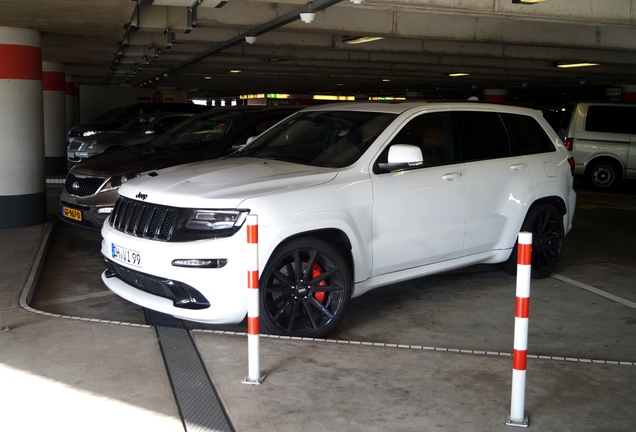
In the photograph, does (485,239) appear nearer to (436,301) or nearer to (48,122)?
(436,301)

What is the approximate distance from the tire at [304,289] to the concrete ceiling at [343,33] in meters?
3.79

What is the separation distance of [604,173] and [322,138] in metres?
11.9

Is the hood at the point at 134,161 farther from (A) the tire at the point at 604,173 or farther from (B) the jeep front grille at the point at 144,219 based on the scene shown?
(A) the tire at the point at 604,173

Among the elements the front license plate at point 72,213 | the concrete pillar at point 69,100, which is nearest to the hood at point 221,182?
the front license plate at point 72,213

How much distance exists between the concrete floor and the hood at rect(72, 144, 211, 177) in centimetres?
153

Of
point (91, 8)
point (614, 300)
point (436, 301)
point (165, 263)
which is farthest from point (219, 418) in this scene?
point (91, 8)

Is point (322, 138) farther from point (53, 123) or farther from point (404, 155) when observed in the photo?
point (53, 123)

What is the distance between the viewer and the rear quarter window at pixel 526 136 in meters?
7.00

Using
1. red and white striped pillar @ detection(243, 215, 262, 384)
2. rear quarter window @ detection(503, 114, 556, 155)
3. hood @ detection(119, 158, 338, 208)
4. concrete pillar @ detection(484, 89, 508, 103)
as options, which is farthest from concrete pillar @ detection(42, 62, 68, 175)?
concrete pillar @ detection(484, 89, 508, 103)

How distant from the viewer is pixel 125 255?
5.41 meters

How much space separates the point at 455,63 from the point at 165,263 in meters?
15.2

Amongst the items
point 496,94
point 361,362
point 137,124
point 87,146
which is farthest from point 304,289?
point 496,94

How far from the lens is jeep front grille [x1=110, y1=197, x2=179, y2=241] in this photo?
519 centimetres

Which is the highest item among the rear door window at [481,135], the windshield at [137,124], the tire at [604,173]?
the windshield at [137,124]
